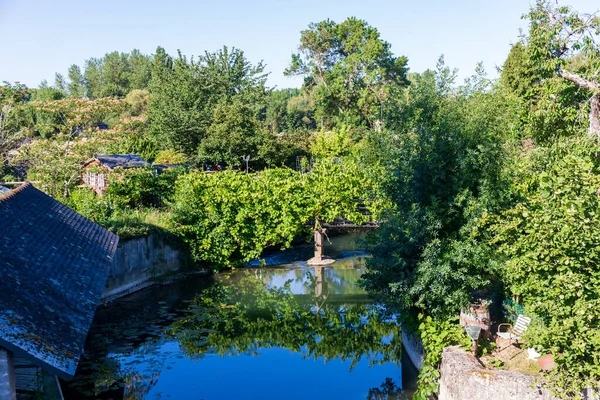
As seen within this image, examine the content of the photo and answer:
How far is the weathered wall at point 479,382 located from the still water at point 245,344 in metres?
3.05

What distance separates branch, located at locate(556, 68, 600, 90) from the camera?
1349 cm

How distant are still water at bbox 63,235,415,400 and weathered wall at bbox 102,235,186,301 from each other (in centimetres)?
55

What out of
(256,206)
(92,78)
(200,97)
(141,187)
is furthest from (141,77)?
(256,206)

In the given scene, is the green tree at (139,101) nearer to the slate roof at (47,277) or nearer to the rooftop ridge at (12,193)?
the rooftop ridge at (12,193)

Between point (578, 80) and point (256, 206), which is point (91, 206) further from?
point (578, 80)

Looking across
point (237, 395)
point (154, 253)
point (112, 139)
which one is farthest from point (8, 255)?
point (112, 139)

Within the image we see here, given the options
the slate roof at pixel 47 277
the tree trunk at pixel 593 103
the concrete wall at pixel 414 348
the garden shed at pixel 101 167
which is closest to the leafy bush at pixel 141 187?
the garden shed at pixel 101 167

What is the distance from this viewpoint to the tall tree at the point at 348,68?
174 ft

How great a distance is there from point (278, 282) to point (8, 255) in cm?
1719

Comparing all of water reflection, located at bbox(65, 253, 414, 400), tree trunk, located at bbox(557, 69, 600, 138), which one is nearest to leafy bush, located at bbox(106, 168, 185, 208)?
water reflection, located at bbox(65, 253, 414, 400)

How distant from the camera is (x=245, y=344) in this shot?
64.2 feet

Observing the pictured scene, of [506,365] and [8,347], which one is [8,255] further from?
[506,365]

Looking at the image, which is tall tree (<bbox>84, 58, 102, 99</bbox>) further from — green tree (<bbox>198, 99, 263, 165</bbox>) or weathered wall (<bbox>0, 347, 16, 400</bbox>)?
weathered wall (<bbox>0, 347, 16, 400</bbox>)

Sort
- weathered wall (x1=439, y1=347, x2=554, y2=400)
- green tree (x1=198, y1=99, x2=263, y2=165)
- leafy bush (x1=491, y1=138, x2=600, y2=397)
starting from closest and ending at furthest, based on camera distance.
→ leafy bush (x1=491, y1=138, x2=600, y2=397) → weathered wall (x1=439, y1=347, x2=554, y2=400) → green tree (x1=198, y1=99, x2=263, y2=165)
